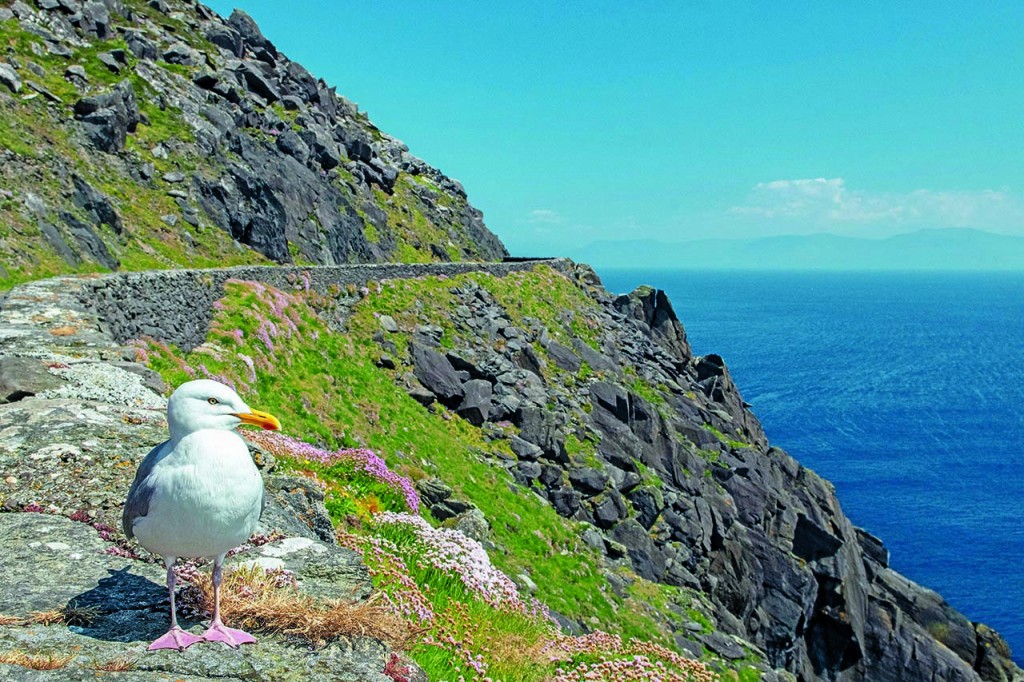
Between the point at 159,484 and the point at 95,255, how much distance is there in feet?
119

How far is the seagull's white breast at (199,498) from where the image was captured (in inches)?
219

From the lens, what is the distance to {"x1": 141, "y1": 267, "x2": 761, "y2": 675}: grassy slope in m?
25.4

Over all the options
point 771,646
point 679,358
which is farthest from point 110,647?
point 679,358

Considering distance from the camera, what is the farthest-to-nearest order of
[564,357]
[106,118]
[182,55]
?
[182,55], [564,357], [106,118]

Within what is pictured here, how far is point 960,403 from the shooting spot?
138m

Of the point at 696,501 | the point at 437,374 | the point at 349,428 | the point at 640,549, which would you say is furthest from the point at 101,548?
the point at 696,501

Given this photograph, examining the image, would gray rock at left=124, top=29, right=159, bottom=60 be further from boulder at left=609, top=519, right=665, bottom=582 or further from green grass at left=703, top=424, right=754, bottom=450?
green grass at left=703, top=424, right=754, bottom=450

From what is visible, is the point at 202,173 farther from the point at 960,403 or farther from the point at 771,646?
the point at 960,403

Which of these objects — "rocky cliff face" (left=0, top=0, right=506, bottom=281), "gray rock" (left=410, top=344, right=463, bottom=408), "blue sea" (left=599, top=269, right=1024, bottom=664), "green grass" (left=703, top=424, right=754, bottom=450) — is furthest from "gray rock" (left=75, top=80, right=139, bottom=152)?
"blue sea" (left=599, top=269, right=1024, bottom=664)

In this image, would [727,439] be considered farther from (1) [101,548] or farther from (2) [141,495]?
(2) [141,495]

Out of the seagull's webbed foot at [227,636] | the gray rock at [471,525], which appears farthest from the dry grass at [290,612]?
the gray rock at [471,525]

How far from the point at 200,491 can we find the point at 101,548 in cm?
223

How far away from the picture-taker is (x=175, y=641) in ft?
18.1

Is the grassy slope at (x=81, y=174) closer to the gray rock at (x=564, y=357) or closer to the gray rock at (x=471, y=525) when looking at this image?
the gray rock at (x=471, y=525)
